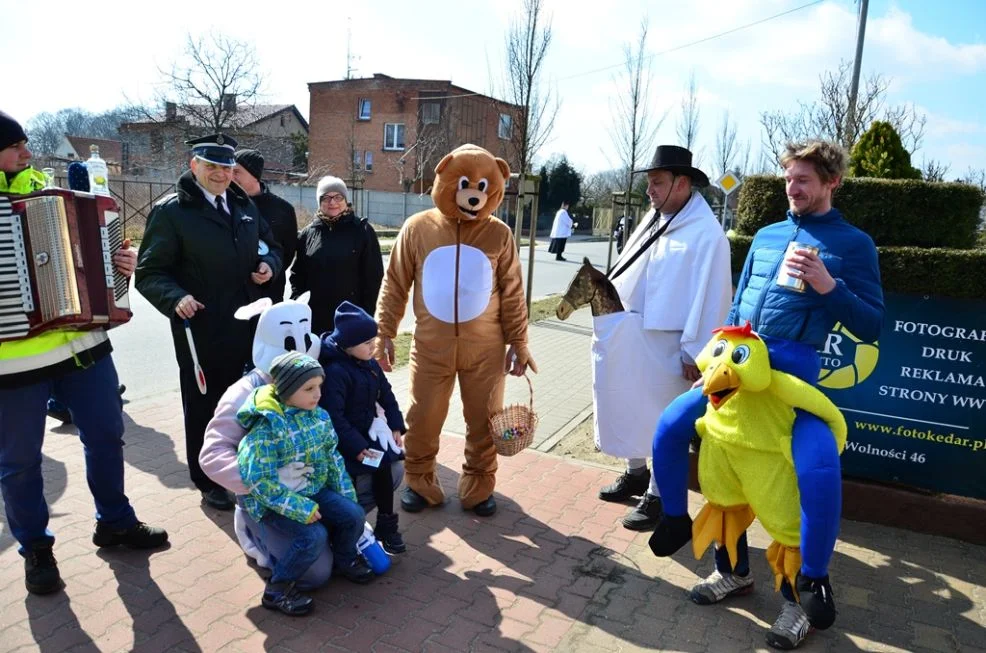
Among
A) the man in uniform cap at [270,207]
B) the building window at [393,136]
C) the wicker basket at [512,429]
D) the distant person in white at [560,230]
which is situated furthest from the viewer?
the building window at [393,136]

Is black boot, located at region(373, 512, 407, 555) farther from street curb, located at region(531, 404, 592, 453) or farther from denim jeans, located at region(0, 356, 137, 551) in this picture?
street curb, located at region(531, 404, 592, 453)

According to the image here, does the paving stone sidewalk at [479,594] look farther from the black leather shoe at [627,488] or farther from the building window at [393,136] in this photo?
the building window at [393,136]

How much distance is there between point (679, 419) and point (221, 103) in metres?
33.3

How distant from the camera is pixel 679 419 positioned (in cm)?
344

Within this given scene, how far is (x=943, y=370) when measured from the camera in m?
4.31

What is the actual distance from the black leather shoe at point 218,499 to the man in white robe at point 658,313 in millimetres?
2296

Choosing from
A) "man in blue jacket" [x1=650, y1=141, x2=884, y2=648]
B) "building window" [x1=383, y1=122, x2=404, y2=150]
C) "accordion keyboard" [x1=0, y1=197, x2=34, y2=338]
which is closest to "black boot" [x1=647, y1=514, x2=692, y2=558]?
"man in blue jacket" [x1=650, y1=141, x2=884, y2=648]

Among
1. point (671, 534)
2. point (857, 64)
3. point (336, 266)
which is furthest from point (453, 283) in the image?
point (857, 64)

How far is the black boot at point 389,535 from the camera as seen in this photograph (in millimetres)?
3863

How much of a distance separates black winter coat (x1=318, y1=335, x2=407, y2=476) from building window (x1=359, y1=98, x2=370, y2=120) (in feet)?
136

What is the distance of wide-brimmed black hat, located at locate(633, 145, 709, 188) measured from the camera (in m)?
4.19

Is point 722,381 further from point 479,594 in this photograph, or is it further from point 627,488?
point 627,488

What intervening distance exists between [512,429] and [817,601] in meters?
1.82

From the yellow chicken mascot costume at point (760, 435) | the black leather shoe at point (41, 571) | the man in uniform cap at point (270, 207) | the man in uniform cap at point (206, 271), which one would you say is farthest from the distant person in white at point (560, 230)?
the black leather shoe at point (41, 571)
